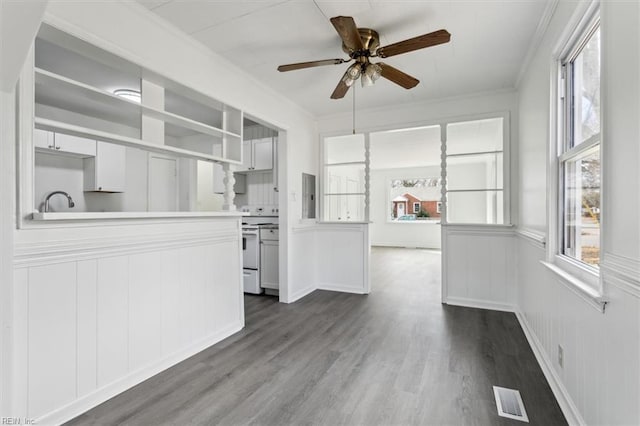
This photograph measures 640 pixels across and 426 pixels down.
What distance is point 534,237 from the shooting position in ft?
8.34

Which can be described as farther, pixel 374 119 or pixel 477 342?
pixel 374 119

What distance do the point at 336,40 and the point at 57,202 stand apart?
410 centimetres

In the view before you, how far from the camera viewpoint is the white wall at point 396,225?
943cm

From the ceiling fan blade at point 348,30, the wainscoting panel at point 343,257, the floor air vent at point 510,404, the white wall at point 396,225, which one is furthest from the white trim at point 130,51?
the white wall at point 396,225

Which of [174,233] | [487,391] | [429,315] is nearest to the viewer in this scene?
[487,391]

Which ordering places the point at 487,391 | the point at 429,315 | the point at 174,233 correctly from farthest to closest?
1. the point at 429,315
2. the point at 174,233
3. the point at 487,391

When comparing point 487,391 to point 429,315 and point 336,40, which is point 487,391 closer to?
point 429,315

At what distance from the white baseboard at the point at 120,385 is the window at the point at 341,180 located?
250 centimetres

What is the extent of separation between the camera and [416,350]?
260cm

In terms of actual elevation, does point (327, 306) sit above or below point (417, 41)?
below

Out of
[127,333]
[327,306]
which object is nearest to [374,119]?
[327,306]

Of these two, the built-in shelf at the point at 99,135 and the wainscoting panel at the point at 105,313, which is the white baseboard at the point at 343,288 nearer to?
the wainscoting panel at the point at 105,313

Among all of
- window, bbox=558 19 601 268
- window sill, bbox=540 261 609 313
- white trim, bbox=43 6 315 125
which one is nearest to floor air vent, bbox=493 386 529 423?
window sill, bbox=540 261 609 313

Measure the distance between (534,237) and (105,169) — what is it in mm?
5195
